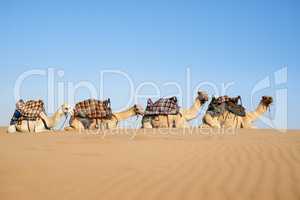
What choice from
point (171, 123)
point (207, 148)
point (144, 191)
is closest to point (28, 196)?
point (144, 191)

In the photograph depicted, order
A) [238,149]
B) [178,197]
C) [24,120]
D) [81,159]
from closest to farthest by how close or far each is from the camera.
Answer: [178,197], [81,159], [238,149], [24,120]

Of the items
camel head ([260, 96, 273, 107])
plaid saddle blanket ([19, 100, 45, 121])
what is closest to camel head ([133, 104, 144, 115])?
plaid saddle blanket ([19, 100, 45, 121])

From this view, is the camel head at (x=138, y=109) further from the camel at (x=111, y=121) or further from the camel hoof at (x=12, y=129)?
the camel hoof at (x=12, y=129)

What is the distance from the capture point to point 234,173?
537 centimetres

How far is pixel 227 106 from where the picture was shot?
18.6 m

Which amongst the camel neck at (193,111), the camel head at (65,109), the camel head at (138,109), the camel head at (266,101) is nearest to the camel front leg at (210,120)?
the camel neck at (193,111)

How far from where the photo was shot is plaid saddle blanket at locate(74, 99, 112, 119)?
17516 millimetres

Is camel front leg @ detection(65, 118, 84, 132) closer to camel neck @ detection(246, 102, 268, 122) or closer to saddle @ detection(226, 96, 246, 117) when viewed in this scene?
saddle @ detection(226, 96, 246, 117)

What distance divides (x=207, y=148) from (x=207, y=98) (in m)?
11.6

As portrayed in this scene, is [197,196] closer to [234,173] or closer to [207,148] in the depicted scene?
[234,173]

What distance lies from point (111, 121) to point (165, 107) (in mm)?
2311

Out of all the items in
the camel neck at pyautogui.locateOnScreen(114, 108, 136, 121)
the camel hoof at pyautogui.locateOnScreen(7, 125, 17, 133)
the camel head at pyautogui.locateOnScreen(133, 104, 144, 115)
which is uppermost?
the camel head at pyautogui.locateOnScreen(133, 104, 144, 115)

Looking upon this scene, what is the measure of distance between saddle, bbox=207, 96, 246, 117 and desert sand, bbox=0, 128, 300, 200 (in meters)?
10.4

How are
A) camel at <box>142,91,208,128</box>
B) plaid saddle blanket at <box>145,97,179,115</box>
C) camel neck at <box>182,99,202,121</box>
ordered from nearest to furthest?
plaid saddle blanket at <box>145,97,179,115</box> < camel at <box>142,91,208,128</box> < camel neck at <box>182,99,202,121</box>
